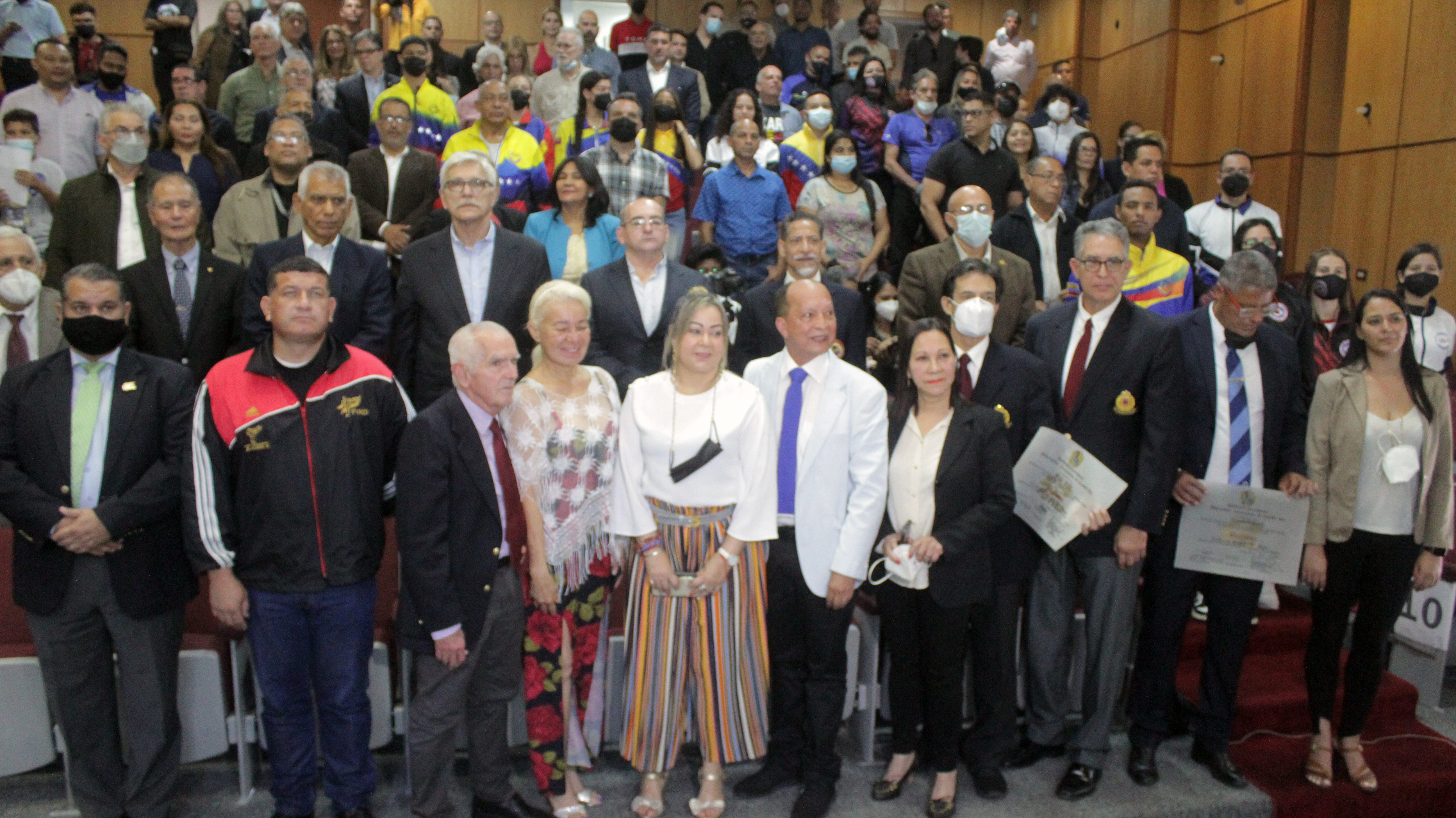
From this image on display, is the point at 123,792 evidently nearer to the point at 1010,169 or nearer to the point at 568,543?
the point at 568,543

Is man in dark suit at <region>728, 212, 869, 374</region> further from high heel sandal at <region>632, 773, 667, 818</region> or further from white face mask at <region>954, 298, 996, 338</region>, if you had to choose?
high heel sandal at <region>632, 773, 667, 818</region>

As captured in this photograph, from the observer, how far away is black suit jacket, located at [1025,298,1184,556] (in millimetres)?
3355

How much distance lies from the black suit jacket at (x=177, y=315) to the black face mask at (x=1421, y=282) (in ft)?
15.4

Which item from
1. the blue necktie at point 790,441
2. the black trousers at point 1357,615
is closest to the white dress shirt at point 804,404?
the blue necktie at point 790,441

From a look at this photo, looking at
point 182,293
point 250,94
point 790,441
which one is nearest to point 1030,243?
point 790,441

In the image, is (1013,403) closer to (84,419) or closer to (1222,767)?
(1222,767)

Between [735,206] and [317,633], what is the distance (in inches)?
139

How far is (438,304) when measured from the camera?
3.77 m

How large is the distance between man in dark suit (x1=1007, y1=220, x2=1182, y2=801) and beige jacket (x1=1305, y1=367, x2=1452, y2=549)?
1.85ft

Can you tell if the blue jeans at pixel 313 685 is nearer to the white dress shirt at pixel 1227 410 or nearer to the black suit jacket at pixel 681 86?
the white dress shirt at pixel 1227 410

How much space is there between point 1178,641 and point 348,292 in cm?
329

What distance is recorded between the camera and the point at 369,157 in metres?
5.01

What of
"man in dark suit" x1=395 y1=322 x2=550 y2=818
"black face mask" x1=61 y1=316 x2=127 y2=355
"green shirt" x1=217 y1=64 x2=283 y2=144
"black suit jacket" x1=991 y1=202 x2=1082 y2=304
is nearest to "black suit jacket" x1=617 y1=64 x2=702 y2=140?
"green shirt" x1=217 y1=64 x2=283 y2=144

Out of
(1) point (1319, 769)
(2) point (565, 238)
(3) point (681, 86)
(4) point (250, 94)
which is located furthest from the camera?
(3) point (681, 86)
